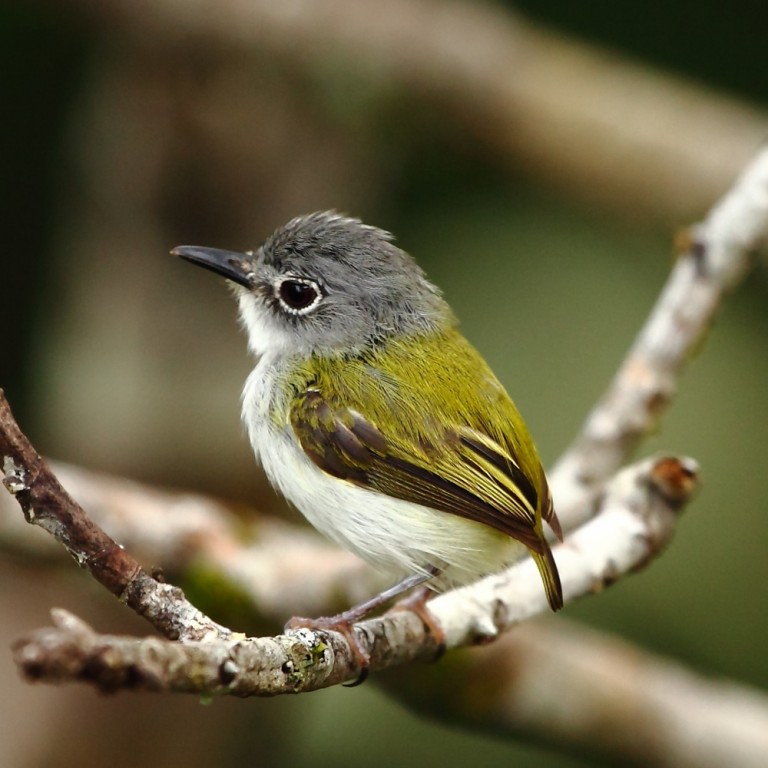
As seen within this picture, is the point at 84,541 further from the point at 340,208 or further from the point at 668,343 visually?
the point at 340,208

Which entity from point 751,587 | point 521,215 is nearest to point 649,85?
point 521,215

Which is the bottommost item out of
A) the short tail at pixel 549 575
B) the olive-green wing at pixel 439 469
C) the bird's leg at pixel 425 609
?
the bird's leg at pixel 425 609

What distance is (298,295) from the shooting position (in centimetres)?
309

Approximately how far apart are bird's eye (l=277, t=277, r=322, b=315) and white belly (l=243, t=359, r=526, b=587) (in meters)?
0.50

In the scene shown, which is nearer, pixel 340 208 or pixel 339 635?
pixel 339 635

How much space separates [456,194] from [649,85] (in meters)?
1.14

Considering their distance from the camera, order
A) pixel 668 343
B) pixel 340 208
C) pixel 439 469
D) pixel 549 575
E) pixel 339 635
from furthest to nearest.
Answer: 1. pixel 340 208
2. pixel 668 343
3. pixel 439 469
4. pixel 549 575
5. pixel 339 635

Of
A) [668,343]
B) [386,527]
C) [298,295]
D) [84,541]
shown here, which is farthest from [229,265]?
[84,541]

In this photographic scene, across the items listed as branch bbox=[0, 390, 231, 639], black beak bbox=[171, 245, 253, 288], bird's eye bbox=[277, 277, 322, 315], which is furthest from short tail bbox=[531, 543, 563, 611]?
black beak bbox=[171, 245, 253, 288]

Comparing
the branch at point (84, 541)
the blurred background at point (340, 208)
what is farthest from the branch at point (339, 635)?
the blurred background at point (340, 208)

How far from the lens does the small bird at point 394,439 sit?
8.14 ft

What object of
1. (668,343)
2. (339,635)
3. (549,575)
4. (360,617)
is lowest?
(360,617)

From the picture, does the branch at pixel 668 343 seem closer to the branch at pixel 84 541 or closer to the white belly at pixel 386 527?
the white belly at pixel 386 527

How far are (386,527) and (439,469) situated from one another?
179 millimetres
